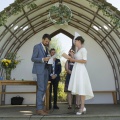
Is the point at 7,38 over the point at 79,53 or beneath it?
over

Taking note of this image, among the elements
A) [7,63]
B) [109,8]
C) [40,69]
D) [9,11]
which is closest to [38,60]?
[40,69]

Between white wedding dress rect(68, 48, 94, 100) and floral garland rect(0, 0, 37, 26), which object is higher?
floral garland rect(0, 0, 37, 26)

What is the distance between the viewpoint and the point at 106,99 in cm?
995

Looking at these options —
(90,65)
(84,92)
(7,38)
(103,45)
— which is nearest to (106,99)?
(90,65)

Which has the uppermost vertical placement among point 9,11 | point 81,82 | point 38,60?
point 9,11

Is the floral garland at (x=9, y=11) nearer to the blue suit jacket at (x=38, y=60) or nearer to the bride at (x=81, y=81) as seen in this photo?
the blue suit jacket at (x=38, y=60)

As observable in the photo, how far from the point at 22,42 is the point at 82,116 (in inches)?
234

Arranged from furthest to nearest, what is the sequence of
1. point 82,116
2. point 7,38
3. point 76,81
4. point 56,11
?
point 7,38 < point 56,11 < point 76,81 < point 82,116

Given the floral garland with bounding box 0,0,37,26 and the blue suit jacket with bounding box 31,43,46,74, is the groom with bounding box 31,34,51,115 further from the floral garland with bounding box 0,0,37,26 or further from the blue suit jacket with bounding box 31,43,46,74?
the floral garland with bounding box 0,0,37,26

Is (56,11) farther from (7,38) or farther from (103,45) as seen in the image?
(103,45)

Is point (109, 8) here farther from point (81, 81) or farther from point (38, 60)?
point (38, 60)

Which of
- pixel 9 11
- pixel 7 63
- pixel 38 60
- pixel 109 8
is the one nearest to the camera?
pixel 38 60

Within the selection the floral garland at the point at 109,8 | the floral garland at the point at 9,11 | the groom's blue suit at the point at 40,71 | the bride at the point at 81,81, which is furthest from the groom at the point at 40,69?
the floral garland at the point at 109,8

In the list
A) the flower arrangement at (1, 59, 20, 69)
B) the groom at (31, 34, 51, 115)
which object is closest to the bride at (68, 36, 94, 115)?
the groom at (31, 34, 51, 115)
